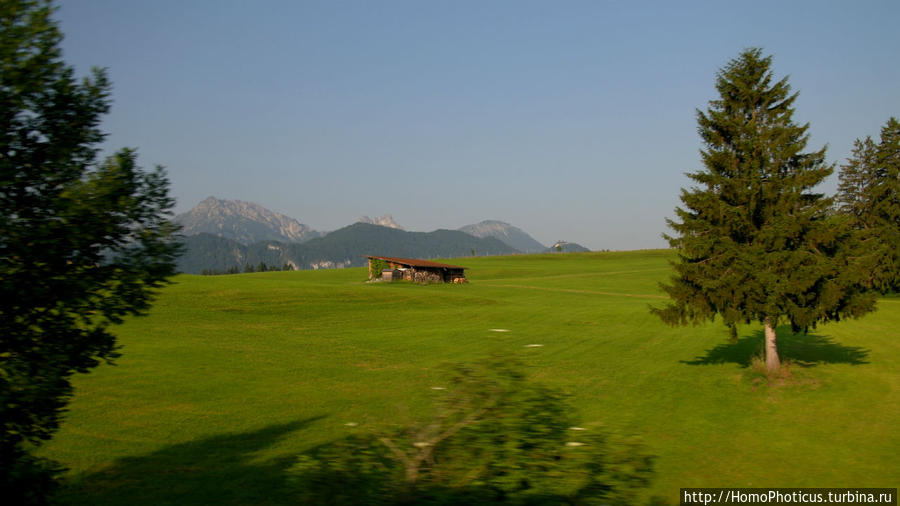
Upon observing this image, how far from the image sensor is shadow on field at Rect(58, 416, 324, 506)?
10.9m

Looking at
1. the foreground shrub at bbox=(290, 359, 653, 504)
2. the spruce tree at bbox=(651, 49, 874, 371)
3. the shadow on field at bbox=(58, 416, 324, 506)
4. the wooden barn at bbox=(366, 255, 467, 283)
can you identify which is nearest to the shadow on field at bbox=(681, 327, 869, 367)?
the spruce tree at bbox=(651, 49, 874, 371)

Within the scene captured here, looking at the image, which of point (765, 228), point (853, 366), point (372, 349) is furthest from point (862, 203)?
point (372, 349)

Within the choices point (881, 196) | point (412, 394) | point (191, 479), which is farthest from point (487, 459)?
point (881, 196)

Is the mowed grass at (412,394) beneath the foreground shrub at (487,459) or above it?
beneath

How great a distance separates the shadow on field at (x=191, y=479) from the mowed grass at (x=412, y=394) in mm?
54

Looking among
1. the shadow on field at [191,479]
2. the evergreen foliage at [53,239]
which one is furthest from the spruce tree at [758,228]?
the evergreen foliage at [53,239]

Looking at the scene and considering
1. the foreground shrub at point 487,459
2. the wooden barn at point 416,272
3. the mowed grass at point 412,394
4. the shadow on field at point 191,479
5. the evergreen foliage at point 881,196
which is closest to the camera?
the foreground shrub at point 487,459

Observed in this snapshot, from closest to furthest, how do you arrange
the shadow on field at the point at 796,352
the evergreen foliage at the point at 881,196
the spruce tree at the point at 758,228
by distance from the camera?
the spruce tree at the point at 758,228 < the shadow on field at the point at 796,352 < the evergreen foliage at the point at 881,196

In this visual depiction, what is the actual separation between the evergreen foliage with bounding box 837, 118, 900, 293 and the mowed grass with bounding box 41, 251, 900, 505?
14.5 m

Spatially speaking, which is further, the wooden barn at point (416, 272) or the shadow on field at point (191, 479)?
the wooden barn at point (416, 272)

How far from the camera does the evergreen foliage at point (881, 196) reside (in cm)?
5288

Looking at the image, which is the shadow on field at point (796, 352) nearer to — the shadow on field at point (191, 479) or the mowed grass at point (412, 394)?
the mowed grass at point (412, 394)

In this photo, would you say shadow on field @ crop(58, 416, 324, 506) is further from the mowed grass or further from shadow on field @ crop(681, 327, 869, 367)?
shadow on field @ crop(681, 327, 869, 367)

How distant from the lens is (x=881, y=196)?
56.7m
